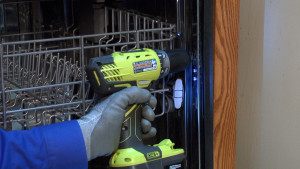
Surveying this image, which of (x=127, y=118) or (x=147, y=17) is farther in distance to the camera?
(x=147, y=17)

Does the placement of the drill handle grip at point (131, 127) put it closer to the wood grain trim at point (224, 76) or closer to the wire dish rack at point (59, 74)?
the wire dish rack at point (59, 74)

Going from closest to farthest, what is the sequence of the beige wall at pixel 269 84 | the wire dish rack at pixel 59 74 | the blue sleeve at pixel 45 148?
the blue sleeve at pixel 45 148, the wire dish rack at pixel 59 74, the beige wall at pixel 269 84

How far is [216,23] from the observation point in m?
1.14

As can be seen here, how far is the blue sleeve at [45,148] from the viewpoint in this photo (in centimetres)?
95

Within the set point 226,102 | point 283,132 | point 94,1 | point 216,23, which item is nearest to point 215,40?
point 216,23

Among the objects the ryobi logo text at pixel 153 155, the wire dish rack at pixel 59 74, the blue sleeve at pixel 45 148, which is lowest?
the ryobi logo text at pixel 153 155

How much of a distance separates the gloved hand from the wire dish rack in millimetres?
69

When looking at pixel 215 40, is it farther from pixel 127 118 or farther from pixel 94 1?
pixel 94 1

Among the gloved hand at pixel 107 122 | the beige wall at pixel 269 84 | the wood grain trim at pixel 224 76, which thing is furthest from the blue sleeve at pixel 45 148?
the beige wall at pixel 269 84

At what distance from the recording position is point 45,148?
97 centimetres

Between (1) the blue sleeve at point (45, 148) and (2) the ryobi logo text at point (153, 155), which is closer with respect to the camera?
(1) the blue sleeve at point (45, 148)

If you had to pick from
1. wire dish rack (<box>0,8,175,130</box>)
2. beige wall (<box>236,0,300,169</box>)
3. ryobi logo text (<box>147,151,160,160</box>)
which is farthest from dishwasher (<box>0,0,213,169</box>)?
beige wall (<box>236,0,300,169</box>)

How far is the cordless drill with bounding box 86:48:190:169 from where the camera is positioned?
1.05 meters

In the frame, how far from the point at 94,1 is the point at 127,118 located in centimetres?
63
